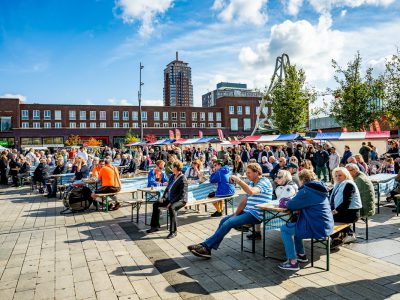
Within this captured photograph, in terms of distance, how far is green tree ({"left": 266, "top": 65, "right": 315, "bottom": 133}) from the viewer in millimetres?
34219

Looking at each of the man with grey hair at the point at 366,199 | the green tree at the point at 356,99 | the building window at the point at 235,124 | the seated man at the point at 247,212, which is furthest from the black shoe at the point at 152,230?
the building window at the point at 235,124

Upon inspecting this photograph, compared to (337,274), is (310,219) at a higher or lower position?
higher

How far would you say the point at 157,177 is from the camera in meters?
9.75

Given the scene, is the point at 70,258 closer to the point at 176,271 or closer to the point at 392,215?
the point at 176,271

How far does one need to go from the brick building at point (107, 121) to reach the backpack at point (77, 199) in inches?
2187

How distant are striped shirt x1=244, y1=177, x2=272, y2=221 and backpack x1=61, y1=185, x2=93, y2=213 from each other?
5.81 metres

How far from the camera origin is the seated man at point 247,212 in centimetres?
552

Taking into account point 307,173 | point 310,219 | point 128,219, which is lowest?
point 128,219

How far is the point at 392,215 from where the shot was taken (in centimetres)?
841

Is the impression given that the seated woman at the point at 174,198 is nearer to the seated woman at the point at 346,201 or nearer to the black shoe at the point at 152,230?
the black shoe at the point at 152,230

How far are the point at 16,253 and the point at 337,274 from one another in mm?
5516

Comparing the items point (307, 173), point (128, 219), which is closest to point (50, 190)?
point (128, 219)

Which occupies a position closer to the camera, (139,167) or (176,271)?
(176,271)

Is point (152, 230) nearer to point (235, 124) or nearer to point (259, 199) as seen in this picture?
point (259, 199)
